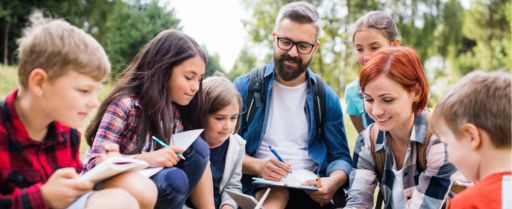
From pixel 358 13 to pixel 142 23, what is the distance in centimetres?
1030

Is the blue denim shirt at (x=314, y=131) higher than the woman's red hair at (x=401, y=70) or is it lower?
lower

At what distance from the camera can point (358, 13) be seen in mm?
24188

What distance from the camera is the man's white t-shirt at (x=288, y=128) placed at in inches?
147

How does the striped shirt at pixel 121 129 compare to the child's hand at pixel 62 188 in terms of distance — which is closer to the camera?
the child's hand at pixel 62 188

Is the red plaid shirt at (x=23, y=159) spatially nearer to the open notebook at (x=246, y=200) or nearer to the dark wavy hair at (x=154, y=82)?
the dark wavy hair at (x=154, y=82)

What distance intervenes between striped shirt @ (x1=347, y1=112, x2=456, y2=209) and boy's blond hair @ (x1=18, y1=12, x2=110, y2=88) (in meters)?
1.71

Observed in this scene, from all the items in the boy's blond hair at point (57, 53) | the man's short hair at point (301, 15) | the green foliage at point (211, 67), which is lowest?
the green foliage at point (211, 67)

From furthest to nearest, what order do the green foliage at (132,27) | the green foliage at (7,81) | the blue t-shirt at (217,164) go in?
the green foliage at (132,27) → the green foliage at (7,81) → the blue t-shirt at (217,164)

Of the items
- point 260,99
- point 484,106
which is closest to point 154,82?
point 260,99

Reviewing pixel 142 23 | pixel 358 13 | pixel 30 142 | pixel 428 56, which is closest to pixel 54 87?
pixel 30 142

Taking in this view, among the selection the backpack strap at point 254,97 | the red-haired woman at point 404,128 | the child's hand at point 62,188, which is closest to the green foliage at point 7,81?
the backpack strap at point 254,97

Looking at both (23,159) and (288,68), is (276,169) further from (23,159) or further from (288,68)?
(23,159)

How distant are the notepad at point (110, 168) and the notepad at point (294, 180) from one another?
46.1 inches

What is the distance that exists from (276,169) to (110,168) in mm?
1529
